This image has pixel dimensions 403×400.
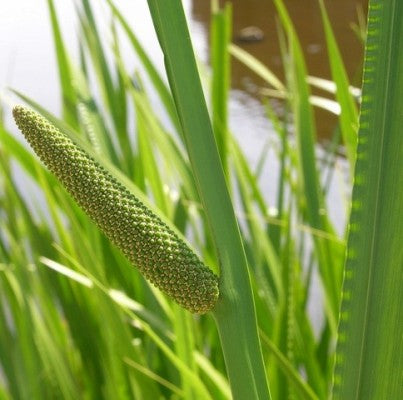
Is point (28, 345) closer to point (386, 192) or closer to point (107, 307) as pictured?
point (107, 307)

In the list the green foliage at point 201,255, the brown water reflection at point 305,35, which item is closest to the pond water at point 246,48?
the brown water reflection at point 305,35

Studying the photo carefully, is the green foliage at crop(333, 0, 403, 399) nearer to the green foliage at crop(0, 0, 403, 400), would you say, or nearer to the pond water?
the green foliage at crop(0, 0, 403, 400)

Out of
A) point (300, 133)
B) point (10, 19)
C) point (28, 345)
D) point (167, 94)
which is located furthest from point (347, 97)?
point (10, 19)

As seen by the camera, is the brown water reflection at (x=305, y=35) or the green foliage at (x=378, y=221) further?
the brown water reflection at (x=305, y=35)

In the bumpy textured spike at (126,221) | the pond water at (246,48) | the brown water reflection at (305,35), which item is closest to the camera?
the bumpy textured spike at (126,221)

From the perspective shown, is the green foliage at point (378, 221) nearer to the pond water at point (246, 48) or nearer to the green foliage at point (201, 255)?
the green foliage at point (201, 255)

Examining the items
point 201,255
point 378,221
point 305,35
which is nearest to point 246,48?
point 305,35

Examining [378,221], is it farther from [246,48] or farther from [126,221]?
[246,48]
